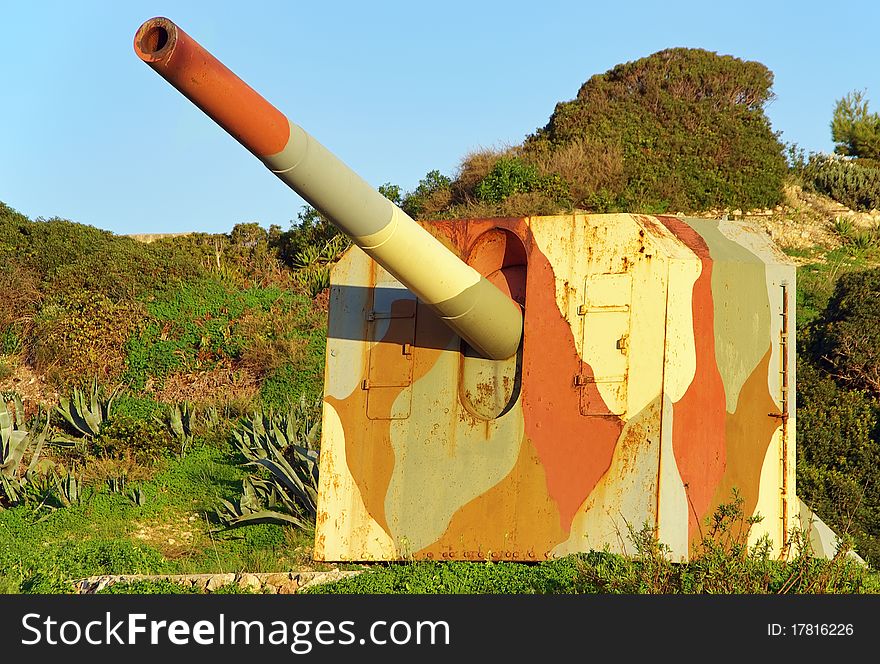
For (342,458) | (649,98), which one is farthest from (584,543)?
(649,98)

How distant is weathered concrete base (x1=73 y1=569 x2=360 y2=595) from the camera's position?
22.3 feet

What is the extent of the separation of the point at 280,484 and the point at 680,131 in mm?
13202

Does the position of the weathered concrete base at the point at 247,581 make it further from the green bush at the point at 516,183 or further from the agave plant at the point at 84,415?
the green bush at the point at 516,183

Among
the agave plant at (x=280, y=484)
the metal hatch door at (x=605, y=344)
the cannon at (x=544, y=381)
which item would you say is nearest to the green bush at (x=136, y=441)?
the agave plant at (x=280, y=484)

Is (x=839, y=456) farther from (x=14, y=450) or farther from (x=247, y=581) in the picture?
(x=14, y=450)

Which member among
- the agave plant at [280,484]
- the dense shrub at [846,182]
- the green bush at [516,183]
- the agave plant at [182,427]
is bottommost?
the agave plant at [280,484]

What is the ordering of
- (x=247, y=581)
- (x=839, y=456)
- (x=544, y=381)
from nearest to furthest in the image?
(x=247, y=581), (x=544, y=381), (x=839, y=456)

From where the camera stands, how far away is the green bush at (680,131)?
2041 centimetres

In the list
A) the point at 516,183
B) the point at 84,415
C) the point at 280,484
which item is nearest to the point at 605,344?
the point at 280,484

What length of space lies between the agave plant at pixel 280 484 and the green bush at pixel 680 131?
360 inches

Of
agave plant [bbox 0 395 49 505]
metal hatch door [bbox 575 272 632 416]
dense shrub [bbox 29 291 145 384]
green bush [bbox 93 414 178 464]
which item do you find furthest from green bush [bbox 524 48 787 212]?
metal hatch door [bbox 575 272 632 416]

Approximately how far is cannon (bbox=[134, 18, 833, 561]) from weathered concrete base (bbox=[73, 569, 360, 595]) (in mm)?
754

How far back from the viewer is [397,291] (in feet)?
26.4

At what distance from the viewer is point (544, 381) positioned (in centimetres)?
734
